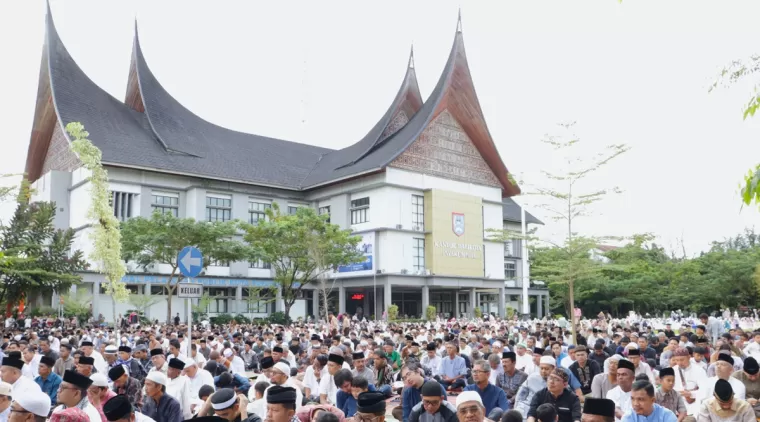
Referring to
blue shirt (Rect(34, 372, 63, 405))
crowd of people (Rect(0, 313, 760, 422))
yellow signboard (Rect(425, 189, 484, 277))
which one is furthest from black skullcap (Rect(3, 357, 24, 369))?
yellow signboard (Rect(425, 189, 484, 277))

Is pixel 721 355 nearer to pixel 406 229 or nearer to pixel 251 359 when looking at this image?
pixel 251 359

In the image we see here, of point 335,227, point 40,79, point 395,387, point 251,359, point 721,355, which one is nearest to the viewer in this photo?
point 721,355

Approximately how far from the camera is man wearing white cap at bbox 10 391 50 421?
16.4 ft

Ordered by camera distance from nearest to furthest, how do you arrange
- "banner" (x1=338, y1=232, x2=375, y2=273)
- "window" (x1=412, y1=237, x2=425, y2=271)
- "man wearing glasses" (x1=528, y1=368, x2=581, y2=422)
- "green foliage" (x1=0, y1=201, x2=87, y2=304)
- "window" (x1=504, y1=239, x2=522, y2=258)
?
"man wearing glasses" (x1=528, y1=368, x2=581, y2=422) → "green foliage" (x1=0, y1=201, x2=87, y2=304) → "banner" (x1=338, y1=232, x2=375, y2=273) → "window" (x1=412, y1=237, x2=425, y2=271) → "window" (x1=504, y1=239, x2=522, y2=258)

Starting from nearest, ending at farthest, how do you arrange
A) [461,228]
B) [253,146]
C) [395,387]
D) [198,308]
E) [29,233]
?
1. [395,387]
2. [29,233]
3. [198,308]
4. [461,228]
5. [253,146]

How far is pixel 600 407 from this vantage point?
5.14m

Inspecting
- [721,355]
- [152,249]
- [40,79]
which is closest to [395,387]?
[721,355]

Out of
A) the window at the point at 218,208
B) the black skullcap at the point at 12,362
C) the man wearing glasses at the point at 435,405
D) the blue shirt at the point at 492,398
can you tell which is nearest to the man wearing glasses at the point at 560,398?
the blue shirt at the point at 492,398

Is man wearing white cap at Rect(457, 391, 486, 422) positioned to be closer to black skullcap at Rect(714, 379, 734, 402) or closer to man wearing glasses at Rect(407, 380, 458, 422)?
man wearing glasses at Rect(407, 380, 458, 422)

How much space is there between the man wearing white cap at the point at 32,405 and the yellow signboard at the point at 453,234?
38.5 metres

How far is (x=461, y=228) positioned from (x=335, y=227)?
499 inches

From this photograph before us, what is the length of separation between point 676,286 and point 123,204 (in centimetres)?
3726

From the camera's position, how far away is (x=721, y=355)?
26.1 feet

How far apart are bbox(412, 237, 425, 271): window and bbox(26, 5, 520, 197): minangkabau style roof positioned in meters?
5.54
